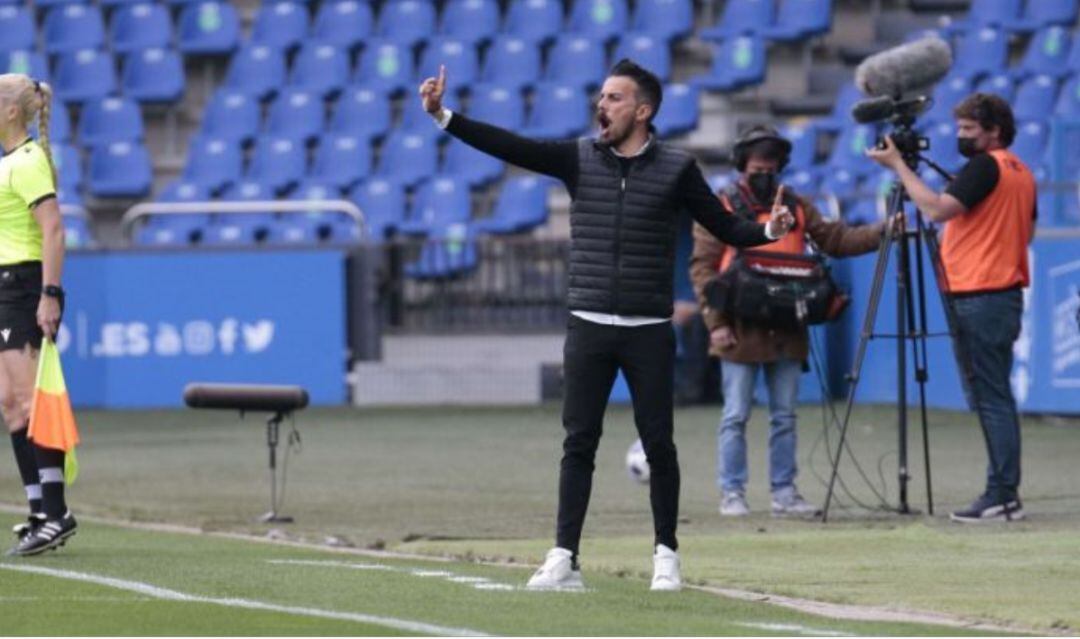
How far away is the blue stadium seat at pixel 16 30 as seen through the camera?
98.0 feet

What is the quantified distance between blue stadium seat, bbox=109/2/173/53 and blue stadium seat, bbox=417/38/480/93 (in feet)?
10.6

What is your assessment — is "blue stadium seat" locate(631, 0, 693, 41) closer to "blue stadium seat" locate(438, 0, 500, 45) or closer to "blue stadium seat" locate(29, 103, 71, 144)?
"blue stadium seat" locate(438, 0, 500, 45)

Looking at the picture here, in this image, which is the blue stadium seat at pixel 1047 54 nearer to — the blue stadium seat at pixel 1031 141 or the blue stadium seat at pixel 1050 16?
the blue stadium seat at pixel 1050 16

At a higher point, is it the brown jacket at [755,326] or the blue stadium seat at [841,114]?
the blue stadium seat at [841,114]

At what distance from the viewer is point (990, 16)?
2709 centimetres

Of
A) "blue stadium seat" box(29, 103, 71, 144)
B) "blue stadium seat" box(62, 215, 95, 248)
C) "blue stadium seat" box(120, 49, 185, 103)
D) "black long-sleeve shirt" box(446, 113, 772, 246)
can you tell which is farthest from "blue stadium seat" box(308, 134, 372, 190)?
"black long-sleeve shirt" box(446, 113, 772, 246)

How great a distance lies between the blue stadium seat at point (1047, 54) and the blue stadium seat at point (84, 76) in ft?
34.6

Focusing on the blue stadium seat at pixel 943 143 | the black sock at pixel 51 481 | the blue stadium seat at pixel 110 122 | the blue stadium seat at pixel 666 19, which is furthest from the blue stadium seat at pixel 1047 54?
the black sock at pixel 51 481

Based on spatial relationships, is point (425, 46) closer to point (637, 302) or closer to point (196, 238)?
point (196, 238)

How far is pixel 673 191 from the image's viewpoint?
991cm

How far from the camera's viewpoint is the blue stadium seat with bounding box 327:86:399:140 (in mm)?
28188

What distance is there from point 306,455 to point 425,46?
11321mm

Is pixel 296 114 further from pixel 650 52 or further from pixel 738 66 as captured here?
pixel 738 66

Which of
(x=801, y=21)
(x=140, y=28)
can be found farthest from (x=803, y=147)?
(x=140, y=28)
